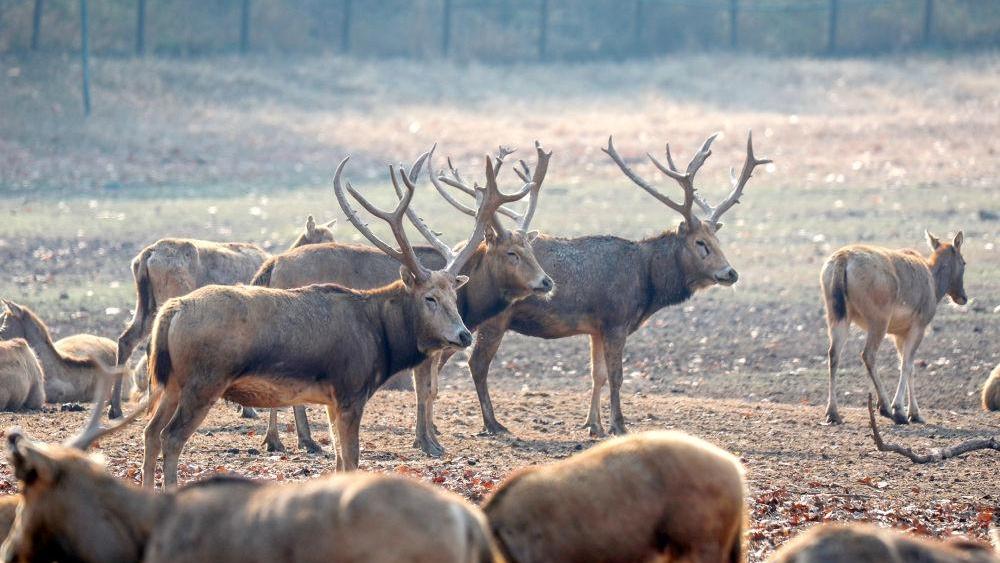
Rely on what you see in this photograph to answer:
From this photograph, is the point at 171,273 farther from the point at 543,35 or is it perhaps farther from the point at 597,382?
the point at 543,35

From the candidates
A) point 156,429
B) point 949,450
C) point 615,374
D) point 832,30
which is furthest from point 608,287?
point 832,30

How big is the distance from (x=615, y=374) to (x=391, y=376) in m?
3.34

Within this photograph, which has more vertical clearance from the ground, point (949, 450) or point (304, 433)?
point (949, 450)

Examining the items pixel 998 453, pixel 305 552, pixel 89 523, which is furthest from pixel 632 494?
pixel 998 453

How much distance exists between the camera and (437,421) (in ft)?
46.5

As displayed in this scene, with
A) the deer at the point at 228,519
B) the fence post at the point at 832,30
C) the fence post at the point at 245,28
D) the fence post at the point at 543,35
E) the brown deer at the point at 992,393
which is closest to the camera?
the deer at the point at 228,519

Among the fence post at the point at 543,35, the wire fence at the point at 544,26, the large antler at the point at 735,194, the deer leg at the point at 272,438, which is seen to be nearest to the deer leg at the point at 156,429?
the deer leg at the point at 272,438

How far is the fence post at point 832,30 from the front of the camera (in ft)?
139

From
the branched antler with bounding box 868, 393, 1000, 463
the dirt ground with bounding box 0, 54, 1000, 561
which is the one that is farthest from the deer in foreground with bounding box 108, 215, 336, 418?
the branched antler with bounding box 868, 393, 1000, 463

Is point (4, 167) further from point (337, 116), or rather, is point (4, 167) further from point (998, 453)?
point (998, 453)

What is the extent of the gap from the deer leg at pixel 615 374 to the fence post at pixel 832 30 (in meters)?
29.6

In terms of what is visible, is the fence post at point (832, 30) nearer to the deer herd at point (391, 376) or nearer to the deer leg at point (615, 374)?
the deer herd at point (391, 376)

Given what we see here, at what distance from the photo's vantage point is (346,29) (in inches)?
1710

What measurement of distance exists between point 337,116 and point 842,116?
12044 mm
